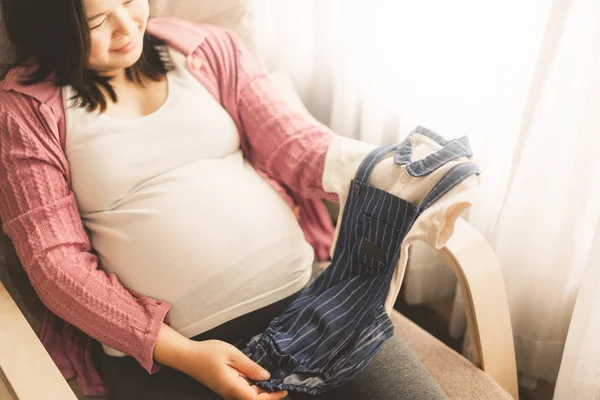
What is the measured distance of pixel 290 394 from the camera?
35.9 inches

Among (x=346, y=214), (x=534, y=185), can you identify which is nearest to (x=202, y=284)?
(x=346, y=214)

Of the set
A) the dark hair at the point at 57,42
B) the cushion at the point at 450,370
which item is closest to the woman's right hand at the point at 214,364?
the cushion at the point at 450,370

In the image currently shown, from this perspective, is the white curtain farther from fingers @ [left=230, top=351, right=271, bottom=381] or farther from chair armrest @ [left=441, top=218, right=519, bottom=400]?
fingers @ [left=230, top=351, right=271, bottom=381]

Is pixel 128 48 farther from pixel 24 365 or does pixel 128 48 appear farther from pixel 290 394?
pixel 290 394

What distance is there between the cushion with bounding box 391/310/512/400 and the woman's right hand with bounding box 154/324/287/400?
0.95 feet

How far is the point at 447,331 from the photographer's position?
1.37 m

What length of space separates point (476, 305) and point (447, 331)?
47cm

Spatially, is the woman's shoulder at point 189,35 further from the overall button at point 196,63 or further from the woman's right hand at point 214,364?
the woman's right hand at point 214,364

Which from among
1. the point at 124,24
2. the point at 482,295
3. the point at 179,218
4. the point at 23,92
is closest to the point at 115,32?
the point at 124,24

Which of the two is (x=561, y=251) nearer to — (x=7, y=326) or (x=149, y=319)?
(x=149, y=319)

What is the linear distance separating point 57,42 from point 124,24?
104 mm

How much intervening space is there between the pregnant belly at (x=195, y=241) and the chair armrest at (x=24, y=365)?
6.6 inches

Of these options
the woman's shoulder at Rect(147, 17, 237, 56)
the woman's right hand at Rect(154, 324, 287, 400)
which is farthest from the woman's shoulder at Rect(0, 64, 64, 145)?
the woman's right hand at Rect(154, 324, 287, 400)

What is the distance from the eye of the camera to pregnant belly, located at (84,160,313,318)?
0.92 meters
